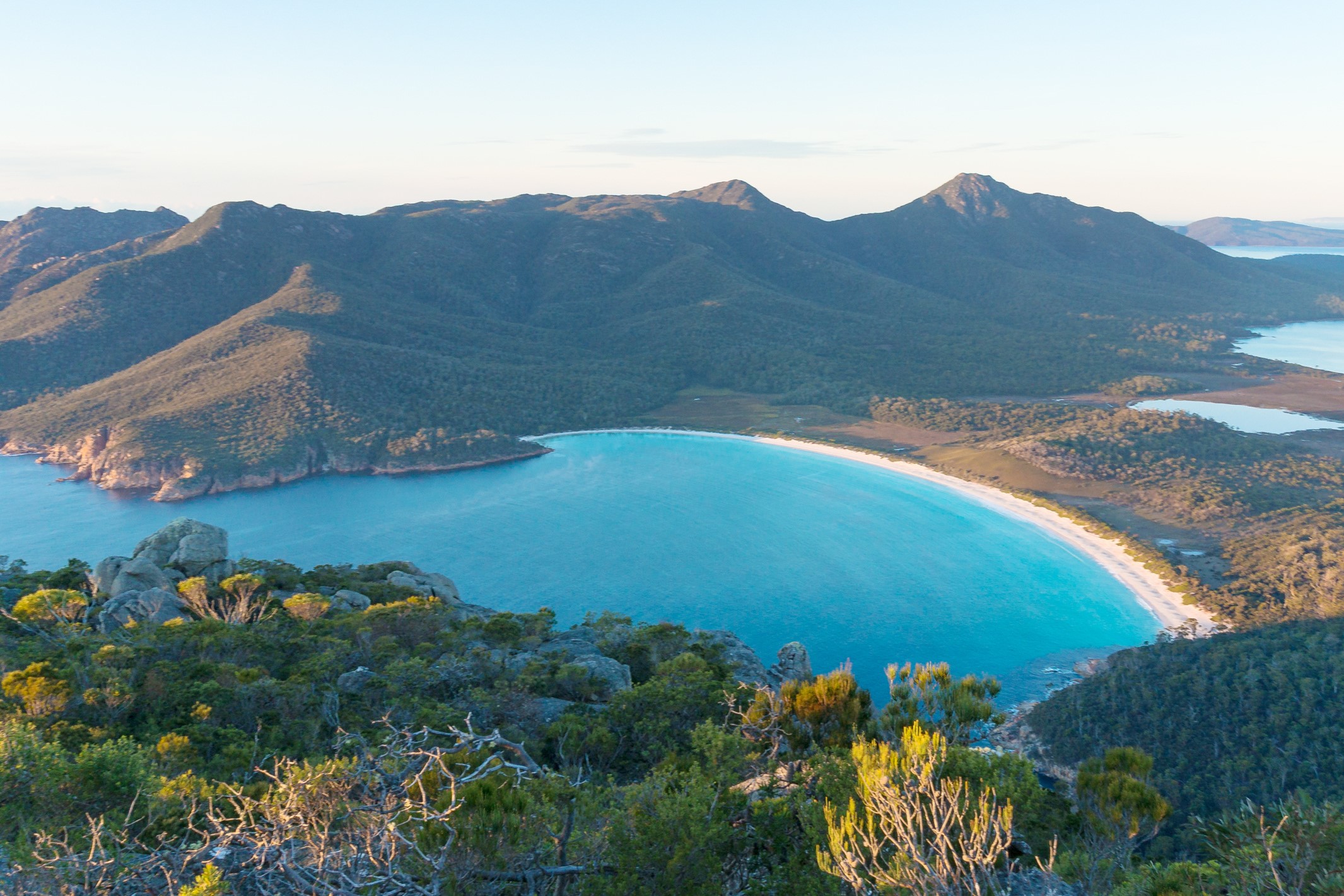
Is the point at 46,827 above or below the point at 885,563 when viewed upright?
above

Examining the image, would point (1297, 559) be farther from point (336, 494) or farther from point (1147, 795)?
point (336, 494)

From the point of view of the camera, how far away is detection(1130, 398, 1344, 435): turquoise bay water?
110 m

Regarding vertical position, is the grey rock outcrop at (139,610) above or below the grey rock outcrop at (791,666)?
above

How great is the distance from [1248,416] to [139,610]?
479ft

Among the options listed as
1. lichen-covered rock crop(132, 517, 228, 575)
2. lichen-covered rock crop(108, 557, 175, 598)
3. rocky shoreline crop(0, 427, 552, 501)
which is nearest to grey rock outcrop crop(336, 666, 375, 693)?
lichen-covered rock crop(108, 557, 175, 598)

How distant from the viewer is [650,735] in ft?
84.2

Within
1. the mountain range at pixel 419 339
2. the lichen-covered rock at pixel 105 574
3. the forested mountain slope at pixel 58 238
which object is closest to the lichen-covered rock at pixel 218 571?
the lichen-covered rock at pixel 105 574

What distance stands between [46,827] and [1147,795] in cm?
2082

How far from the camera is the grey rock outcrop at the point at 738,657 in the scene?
125 ft

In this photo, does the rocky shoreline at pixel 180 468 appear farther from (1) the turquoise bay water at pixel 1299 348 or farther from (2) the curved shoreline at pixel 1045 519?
(1) the turquoise bay water at pixel 1299 348

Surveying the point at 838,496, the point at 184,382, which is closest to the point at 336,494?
the point at 184,382

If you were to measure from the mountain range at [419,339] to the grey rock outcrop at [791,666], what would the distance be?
74.3 meters

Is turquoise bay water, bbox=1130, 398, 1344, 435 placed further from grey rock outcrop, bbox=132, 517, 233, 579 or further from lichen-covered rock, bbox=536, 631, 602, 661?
grey rock outcrop, bbox=132, 517, 233, 579

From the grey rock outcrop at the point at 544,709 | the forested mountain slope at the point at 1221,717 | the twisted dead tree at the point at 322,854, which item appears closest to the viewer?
the twisted dead tree at the point at 322,854
